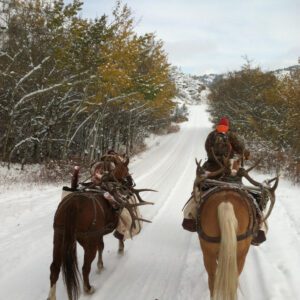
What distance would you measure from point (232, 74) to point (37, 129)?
82.6ft

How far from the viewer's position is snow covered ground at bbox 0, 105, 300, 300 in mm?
5154

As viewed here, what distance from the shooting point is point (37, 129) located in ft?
59.9

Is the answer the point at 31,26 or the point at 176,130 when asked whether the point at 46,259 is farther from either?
the point at 176,130

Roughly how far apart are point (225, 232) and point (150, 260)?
2.81m

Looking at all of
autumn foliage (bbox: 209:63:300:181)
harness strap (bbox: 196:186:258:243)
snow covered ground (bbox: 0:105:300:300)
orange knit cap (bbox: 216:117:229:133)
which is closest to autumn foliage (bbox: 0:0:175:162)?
snow covered ground (bbox: 0:105:300:300)

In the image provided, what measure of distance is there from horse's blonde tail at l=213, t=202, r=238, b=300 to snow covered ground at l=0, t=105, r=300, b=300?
3.64ft

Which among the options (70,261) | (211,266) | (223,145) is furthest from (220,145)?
(70,261)

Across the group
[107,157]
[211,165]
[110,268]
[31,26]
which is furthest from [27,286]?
[31,26]

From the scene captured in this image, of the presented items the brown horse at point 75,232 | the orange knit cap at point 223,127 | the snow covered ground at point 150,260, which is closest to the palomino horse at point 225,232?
the snow covered ground at point 150,260

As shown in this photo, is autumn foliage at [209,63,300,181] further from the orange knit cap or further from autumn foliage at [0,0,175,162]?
the orange knit cap

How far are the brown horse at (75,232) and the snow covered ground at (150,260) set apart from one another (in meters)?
0.59

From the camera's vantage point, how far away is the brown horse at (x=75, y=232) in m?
4.48

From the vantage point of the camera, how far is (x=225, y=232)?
13.2ft

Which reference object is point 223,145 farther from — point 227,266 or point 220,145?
point 227,266
